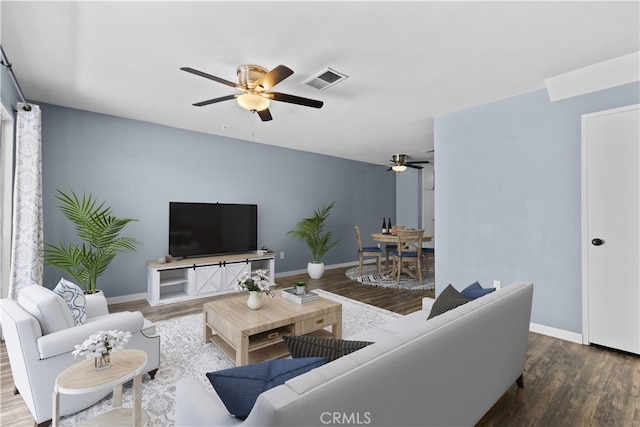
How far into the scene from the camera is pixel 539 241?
10.3 feet

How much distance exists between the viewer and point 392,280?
5402 millimetres

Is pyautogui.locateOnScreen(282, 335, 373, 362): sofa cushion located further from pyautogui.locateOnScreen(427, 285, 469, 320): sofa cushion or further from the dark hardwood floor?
the dark hardwood floor

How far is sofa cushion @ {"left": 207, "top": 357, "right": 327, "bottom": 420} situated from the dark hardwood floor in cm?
150

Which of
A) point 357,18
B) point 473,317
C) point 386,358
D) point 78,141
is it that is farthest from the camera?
point 78,141

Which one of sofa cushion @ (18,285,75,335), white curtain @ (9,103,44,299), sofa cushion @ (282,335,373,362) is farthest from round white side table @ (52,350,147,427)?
white curtain @ (9,103,44,299)

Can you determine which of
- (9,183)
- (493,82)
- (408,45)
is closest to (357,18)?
(408,45)

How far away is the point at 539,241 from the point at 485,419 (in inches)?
81.6

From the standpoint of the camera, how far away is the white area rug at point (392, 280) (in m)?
4.95

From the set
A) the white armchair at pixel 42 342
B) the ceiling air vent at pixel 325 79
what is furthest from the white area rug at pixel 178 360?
the ceiling air vent at pixel 325 79

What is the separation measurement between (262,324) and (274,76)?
1.90 m

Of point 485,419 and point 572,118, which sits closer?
point 485,419

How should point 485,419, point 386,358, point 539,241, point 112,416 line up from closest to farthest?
1. point 386,358
2. point 112,416
3. point 485,419
4. point 539,241

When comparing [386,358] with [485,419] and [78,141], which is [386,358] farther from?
[78,141]

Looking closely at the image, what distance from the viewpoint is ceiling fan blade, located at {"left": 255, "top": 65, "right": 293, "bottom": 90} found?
2.15 metres
